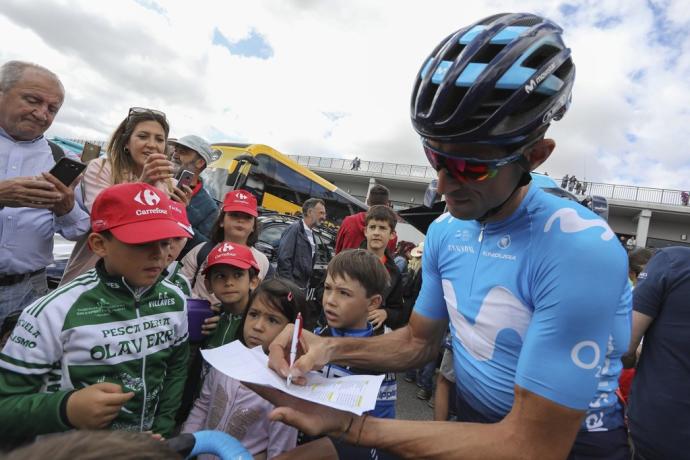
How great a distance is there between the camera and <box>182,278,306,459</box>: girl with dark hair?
1.77 metres

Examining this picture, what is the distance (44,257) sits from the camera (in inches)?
88.3

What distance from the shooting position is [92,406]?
4.13ft

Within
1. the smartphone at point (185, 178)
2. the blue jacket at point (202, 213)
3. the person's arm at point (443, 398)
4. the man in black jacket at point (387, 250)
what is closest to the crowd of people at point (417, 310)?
the smartphone at point (185, 178)

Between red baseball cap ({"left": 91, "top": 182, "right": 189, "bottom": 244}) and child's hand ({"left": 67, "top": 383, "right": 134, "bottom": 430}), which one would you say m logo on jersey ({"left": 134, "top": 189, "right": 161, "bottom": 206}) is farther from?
child's hand ({"left": 67, "top": 383, "right": 134, "bottom": 430})

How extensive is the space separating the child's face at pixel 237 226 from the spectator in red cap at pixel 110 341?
1556 millimetres

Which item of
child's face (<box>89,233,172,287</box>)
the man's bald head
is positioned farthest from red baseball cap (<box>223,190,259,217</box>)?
child's face (<box>89,233,172,287</box>)

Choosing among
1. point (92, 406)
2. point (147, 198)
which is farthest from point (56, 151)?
point (92, 406)

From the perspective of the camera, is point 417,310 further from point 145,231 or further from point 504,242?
point 145,231

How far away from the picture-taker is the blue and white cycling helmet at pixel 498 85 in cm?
107

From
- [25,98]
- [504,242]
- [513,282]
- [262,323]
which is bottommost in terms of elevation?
[262,323]

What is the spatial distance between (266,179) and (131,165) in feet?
32.1

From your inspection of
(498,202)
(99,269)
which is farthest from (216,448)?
(99,269)

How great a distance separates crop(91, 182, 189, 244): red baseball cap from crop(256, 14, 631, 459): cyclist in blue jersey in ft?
2.83

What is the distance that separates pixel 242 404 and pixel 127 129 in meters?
2.04
